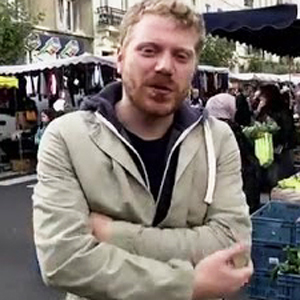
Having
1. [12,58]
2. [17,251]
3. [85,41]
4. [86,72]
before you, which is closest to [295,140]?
[17,251]

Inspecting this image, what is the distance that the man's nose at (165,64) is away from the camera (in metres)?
1.55

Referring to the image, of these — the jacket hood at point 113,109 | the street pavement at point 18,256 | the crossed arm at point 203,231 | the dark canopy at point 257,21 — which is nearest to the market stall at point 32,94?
the street pavement at point 18,256

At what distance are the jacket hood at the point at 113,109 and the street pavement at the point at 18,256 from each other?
296 cm

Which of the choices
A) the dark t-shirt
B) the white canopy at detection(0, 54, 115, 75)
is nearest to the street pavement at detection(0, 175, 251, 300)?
the dark t-shirt

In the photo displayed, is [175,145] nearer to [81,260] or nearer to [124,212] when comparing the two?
[124,212]

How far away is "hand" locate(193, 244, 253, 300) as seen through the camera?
1479 millimetres

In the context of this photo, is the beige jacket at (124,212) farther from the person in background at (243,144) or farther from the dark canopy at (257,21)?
the dark canopy at (257,21)

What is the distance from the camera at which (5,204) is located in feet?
33.5

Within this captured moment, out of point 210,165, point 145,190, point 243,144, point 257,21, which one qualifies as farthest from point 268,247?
point 145,190

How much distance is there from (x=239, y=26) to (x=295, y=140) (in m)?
2.62

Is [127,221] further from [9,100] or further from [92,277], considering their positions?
[9,100]

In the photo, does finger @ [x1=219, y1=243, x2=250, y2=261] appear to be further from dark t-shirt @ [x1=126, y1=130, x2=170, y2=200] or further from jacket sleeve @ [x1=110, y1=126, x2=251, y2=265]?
dark t-shirt @ [x1=126, y1=130, x2=170, y2=200]

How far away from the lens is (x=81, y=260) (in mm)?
1466

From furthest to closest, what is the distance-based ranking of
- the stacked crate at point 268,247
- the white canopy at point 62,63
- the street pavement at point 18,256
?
the white canopy at point 62,63 < the street pavement at point 18,256 < the stacked crate at point 268,247
